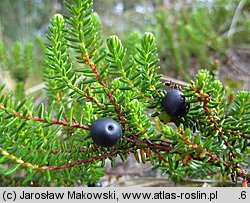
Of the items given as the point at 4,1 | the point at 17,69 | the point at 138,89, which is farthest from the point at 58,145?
the point at 4,1

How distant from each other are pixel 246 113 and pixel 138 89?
37cm

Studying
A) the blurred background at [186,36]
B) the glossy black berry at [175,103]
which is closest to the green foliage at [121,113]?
the glossy black berry at [175,103]

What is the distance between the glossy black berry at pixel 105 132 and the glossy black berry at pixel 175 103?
0.17 meters

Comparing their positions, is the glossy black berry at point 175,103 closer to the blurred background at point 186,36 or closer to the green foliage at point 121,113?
the green foliage at point 121,113

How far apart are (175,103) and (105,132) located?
9.0 inches

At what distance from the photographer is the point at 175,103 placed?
0.96 m

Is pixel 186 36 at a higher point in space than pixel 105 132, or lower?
higher

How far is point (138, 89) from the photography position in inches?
40.9

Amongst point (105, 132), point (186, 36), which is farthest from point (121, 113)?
point (186, 36)

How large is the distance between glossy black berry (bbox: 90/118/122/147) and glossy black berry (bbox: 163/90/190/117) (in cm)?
17
